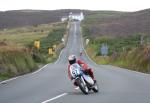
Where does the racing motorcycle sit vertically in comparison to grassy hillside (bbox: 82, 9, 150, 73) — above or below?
above

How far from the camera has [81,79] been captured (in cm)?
2161

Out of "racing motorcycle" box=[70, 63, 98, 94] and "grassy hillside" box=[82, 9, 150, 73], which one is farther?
"grassy hillside" box=[82, 9, 150, 73]

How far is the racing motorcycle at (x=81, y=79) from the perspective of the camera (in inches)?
846

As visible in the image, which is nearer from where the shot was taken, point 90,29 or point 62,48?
point 62,48

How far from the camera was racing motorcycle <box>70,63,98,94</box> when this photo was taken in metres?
21.5

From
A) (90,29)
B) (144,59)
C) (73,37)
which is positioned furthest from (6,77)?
(90,29)

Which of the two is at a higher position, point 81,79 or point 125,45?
point 81,79

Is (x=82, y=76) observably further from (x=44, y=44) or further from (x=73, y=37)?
(x=73, y=37)

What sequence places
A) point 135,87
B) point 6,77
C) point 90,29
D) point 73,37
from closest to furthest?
point 135,87 < point 6,77 < point 73,37 < point 90,29

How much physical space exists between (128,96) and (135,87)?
14.2ft

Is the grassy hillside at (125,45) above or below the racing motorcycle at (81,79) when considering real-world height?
below

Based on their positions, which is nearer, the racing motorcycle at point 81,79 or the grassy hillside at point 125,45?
the racing motorcycle at point 81,79

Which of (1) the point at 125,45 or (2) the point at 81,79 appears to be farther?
(1) the point at 125,45

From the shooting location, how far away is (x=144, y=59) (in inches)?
1698
